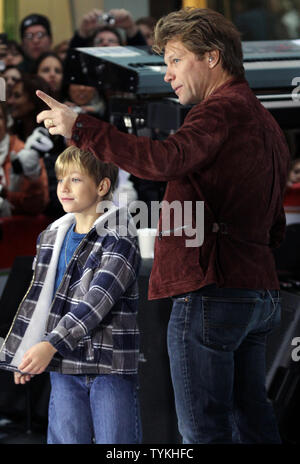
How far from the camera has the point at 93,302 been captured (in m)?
2.41

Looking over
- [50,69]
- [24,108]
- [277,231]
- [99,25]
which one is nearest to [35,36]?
[99,25]

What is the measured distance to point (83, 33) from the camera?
20.0 ft

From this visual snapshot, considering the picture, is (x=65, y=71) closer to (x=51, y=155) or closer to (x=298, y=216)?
(x=51, y=155)

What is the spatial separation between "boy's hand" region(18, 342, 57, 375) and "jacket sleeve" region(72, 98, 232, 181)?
520 millimetres

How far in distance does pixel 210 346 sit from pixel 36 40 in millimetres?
4669

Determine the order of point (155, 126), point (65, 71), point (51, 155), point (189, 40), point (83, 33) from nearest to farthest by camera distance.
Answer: point (189, 40), point (155, 126), point (65, 71), point (51, 155), point (83, 33)

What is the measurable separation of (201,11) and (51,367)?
100 cm

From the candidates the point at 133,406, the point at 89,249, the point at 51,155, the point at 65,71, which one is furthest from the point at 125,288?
the point at 51,155

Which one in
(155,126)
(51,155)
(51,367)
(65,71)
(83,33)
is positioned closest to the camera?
(51,367)

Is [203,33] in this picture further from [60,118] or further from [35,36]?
[35,36]

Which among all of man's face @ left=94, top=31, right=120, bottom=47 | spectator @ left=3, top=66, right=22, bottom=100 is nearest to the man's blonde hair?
spectator @ left=3, top=66, right=22, bottom=100

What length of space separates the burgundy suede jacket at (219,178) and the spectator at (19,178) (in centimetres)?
182

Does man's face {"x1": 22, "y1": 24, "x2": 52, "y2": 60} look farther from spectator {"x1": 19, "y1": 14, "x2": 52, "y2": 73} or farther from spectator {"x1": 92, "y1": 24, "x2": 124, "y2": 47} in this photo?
spectator {"x1": 92, "y1": 24, "x2": 124, "y2": 47}

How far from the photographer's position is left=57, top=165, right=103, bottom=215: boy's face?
98.1 inches
